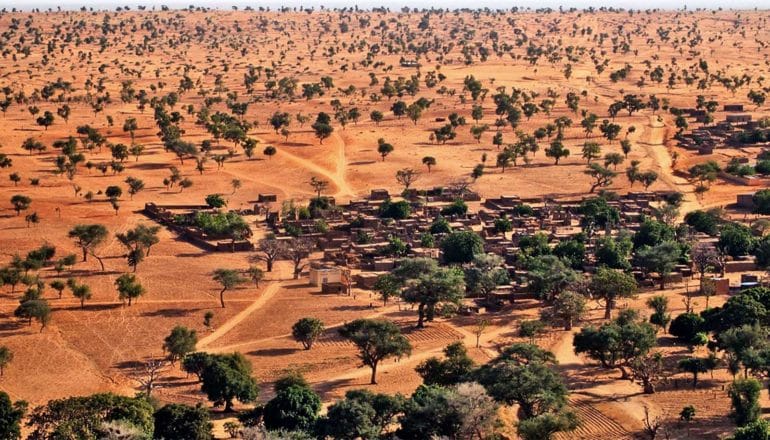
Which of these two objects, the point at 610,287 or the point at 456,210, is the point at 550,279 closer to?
the point at 610,287

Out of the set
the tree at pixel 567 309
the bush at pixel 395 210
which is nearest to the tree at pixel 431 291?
the tree at pixel 567 309

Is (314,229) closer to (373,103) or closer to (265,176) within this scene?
(265,176)

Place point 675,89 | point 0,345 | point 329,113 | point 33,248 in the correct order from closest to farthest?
point 0,345 → point 33,248 → point 329,113 → point 675,89

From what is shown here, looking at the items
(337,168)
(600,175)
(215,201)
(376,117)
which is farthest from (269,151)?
(600,175)

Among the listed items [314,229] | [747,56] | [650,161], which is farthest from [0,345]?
[747,56]

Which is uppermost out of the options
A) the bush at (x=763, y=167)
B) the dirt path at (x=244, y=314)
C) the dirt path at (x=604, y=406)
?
the bush at (x=763, y=167)

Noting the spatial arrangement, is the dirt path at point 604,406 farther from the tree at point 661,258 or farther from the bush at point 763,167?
the bush at point 763,167

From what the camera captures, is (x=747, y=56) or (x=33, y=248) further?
(x=747, y=56)
